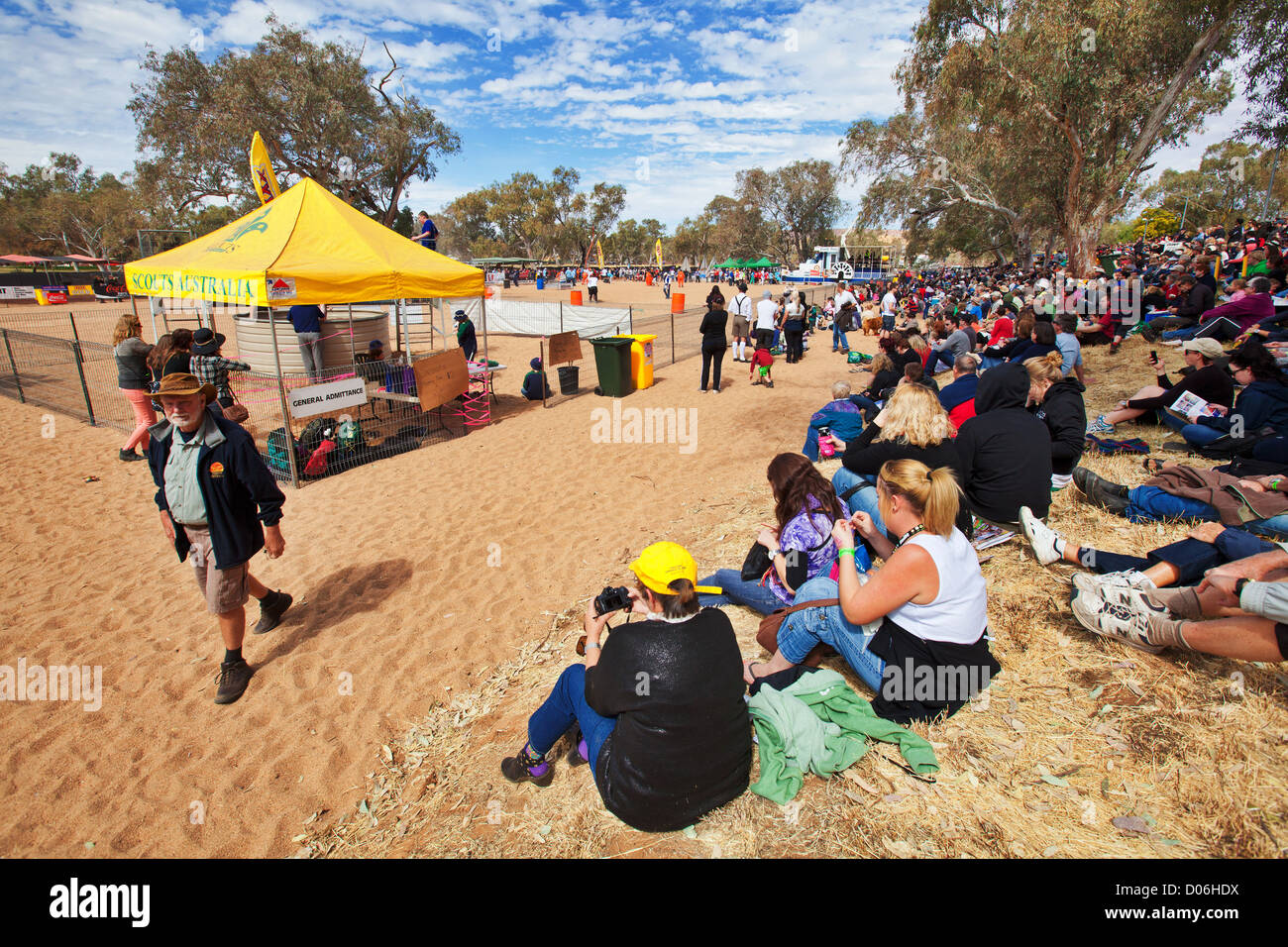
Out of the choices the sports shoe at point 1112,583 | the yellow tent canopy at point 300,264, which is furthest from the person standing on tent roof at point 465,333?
the sports shoe at point 1112,583

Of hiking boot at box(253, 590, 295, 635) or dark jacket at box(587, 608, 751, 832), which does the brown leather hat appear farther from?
dark jacket at box(587, 608, 751, 832)

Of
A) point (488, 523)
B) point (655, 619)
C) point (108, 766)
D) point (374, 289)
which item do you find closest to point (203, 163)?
point (374, 289)

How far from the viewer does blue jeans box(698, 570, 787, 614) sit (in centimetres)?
442

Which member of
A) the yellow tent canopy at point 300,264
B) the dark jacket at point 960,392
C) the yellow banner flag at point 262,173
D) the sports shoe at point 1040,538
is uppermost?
the yellow banner flag at point 262,173

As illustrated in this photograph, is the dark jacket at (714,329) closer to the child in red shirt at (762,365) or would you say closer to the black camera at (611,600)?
the child in red shirt at (762,365)

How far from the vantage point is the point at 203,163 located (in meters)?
30.3

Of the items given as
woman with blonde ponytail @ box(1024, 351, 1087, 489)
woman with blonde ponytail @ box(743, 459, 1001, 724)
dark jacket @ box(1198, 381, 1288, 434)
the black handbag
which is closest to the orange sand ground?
the black handbag

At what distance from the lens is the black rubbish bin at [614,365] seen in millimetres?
12430

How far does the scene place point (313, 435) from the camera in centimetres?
847

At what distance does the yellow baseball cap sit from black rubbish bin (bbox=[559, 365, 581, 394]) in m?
10.7

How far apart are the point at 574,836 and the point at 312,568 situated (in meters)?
4.24

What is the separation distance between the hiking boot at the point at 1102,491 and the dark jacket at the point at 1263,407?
1600 mm

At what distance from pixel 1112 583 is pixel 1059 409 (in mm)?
2749
